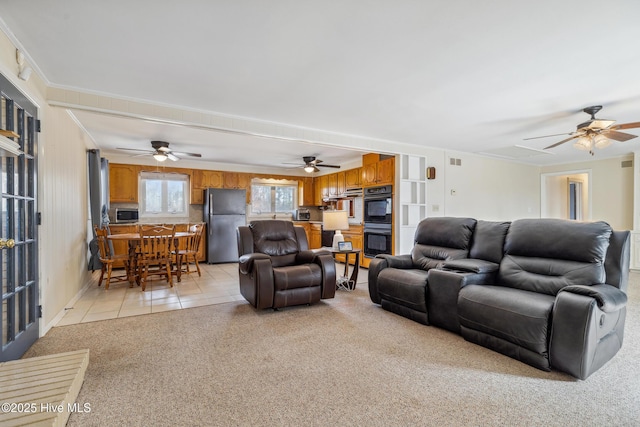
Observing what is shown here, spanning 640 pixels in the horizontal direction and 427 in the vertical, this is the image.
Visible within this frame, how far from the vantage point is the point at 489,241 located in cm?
312

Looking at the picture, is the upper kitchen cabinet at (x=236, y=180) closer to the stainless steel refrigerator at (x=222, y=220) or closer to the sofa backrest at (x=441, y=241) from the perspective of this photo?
the stainless steel refrigerator at (x=222, y=220)

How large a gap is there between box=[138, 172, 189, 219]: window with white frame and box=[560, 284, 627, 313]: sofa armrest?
274 inches

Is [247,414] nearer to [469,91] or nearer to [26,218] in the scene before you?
[26,218]

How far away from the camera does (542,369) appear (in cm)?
212

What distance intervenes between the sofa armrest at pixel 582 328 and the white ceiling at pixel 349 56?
5.95 feet

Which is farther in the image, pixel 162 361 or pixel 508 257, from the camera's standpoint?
pixel 508 257

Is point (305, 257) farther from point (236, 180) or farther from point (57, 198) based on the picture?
point (236, 180)

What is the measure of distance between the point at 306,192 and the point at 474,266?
5.92 meters

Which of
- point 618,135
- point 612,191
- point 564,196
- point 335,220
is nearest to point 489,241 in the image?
point 335,220

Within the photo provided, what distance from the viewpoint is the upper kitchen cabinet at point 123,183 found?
6.17 meters

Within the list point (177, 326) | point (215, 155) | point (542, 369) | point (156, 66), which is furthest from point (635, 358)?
point (215, 155)

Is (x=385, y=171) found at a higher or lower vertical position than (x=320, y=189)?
higher

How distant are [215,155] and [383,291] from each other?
4.66 metres

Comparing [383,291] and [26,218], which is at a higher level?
[26,218]
